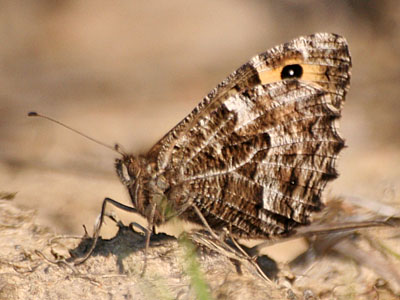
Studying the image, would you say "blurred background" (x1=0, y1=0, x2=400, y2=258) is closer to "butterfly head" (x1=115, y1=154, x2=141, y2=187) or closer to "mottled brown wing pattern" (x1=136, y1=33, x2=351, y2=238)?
"mottled brown wing pattern" (x1=136, y1=33, x2=351, y2=238)

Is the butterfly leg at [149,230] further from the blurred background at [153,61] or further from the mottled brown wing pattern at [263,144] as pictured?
the blurred background at [153,61]

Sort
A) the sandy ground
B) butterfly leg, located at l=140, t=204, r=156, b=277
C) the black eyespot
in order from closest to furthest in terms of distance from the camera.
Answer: butterfly leg, located at l=140, t=204, r=156, b=277 → the black eyespot → the sandy ground

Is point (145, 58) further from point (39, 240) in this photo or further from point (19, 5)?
point (39, 240)

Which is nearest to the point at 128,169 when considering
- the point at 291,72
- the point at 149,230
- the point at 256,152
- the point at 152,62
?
the point at 149,230

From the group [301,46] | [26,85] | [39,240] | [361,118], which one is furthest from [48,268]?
[361,118]

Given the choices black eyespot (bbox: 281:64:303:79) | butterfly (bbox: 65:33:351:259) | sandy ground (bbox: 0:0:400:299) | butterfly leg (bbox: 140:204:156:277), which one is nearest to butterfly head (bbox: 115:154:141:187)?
butterfly (bbox: 65:33:351:259)

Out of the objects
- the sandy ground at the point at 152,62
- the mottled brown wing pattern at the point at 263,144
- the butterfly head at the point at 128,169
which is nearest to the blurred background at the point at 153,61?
the sandy ground at the point at 152,62
